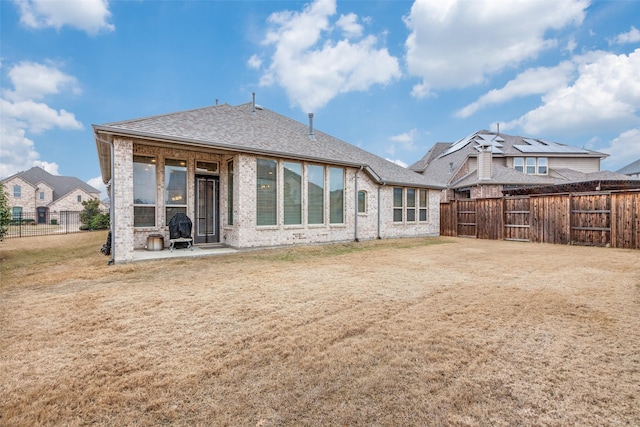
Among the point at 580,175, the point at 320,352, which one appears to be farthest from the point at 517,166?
the point at 320,352

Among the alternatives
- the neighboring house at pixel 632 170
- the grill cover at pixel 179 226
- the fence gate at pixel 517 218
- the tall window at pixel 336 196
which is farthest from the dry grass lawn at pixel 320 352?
the neighboring house at pixel 632 170

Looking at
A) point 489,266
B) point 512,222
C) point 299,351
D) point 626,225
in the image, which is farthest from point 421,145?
point 299,351

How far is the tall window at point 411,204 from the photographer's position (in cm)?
1433

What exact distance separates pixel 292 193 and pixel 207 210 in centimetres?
321

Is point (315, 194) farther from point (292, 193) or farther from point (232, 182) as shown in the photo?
point (232, 182)

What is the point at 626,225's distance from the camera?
32.5ft

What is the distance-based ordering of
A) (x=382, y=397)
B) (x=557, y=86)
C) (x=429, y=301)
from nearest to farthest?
(x=382, y=397), (x=429, y=301), (x=557, y=86)

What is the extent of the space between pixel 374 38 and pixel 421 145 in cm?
1936

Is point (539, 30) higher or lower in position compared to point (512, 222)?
higher

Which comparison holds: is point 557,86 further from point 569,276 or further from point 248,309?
point 248,309

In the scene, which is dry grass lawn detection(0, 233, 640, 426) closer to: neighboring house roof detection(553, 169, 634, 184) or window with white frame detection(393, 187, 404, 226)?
window with white frame detection(393, 187, 404, 226)

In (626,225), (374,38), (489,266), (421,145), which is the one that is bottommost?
(489,266)

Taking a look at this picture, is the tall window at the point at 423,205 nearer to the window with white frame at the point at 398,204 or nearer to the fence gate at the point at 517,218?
the window with white frame at the point at 398,204

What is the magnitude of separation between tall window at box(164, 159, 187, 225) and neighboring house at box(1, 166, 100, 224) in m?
33.3
